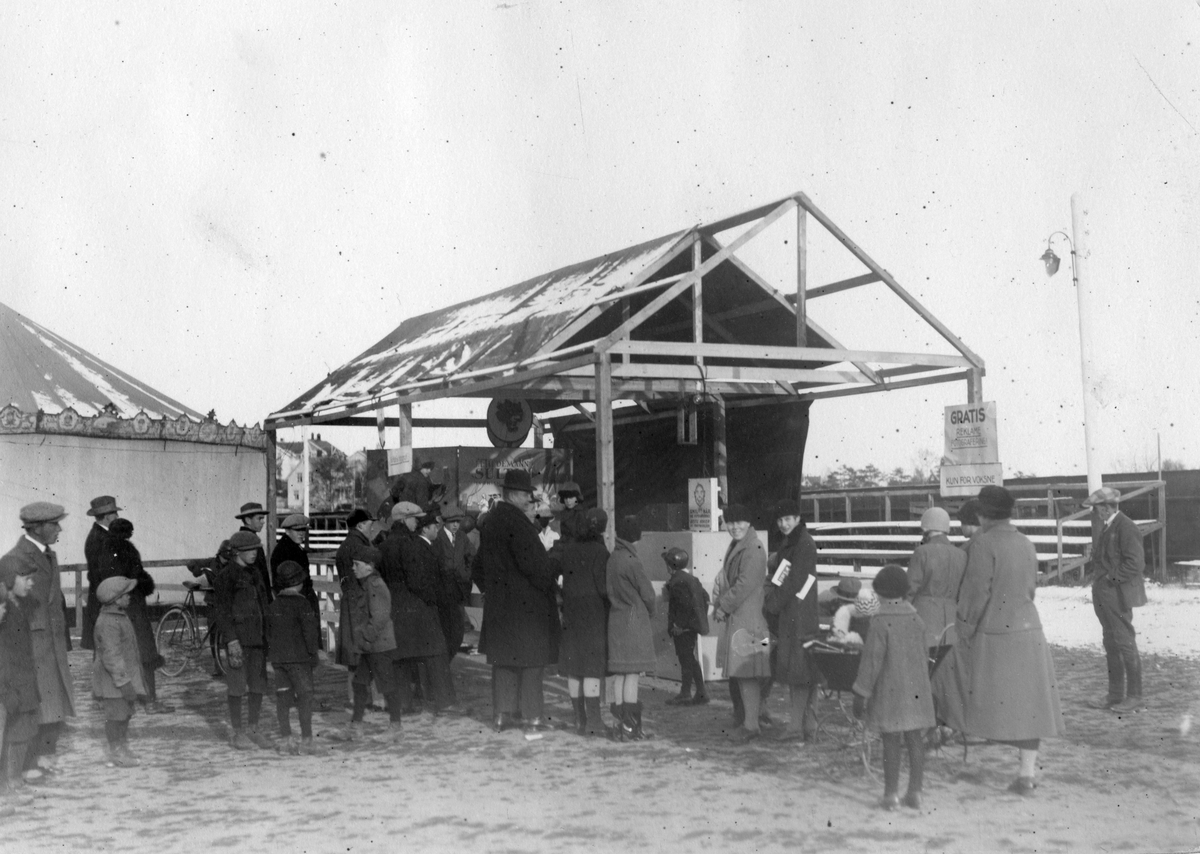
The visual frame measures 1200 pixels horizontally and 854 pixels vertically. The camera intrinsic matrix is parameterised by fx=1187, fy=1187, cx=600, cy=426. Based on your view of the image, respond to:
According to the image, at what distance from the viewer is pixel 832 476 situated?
38656 mm

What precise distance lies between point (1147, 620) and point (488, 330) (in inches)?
348

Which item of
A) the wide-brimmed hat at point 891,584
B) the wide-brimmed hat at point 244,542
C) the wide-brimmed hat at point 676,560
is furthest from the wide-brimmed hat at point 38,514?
the wide-brimmed hat at point 891,584

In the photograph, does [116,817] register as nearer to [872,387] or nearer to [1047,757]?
[1047,757]

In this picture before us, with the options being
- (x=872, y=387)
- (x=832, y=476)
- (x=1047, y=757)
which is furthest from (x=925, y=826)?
(x=832, y=476)

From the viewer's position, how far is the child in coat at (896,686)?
602cm

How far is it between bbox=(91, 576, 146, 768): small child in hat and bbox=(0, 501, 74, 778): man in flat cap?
35 centimetres

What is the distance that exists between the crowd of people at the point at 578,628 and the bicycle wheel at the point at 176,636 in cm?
285

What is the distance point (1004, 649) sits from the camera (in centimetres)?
650

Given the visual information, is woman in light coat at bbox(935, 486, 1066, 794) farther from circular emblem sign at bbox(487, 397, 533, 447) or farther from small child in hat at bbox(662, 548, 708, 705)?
circular emblem sign at bbox(487, 397, 533, 447)

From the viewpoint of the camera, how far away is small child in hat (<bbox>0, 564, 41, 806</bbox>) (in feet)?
22.0

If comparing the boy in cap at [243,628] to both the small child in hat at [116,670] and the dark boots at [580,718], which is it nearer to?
the small child in hat at [116,670]

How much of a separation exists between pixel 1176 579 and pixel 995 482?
39.3ft

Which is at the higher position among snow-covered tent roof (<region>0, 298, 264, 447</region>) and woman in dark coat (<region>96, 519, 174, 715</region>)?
snow-covered tent roof (<region>0, 298, 264, 447</region>)

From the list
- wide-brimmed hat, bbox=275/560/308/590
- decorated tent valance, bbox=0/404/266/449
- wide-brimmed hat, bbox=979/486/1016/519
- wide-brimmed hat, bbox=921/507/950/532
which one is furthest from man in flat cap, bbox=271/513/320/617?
decorated tent valance, bbox=0/404/266/449
